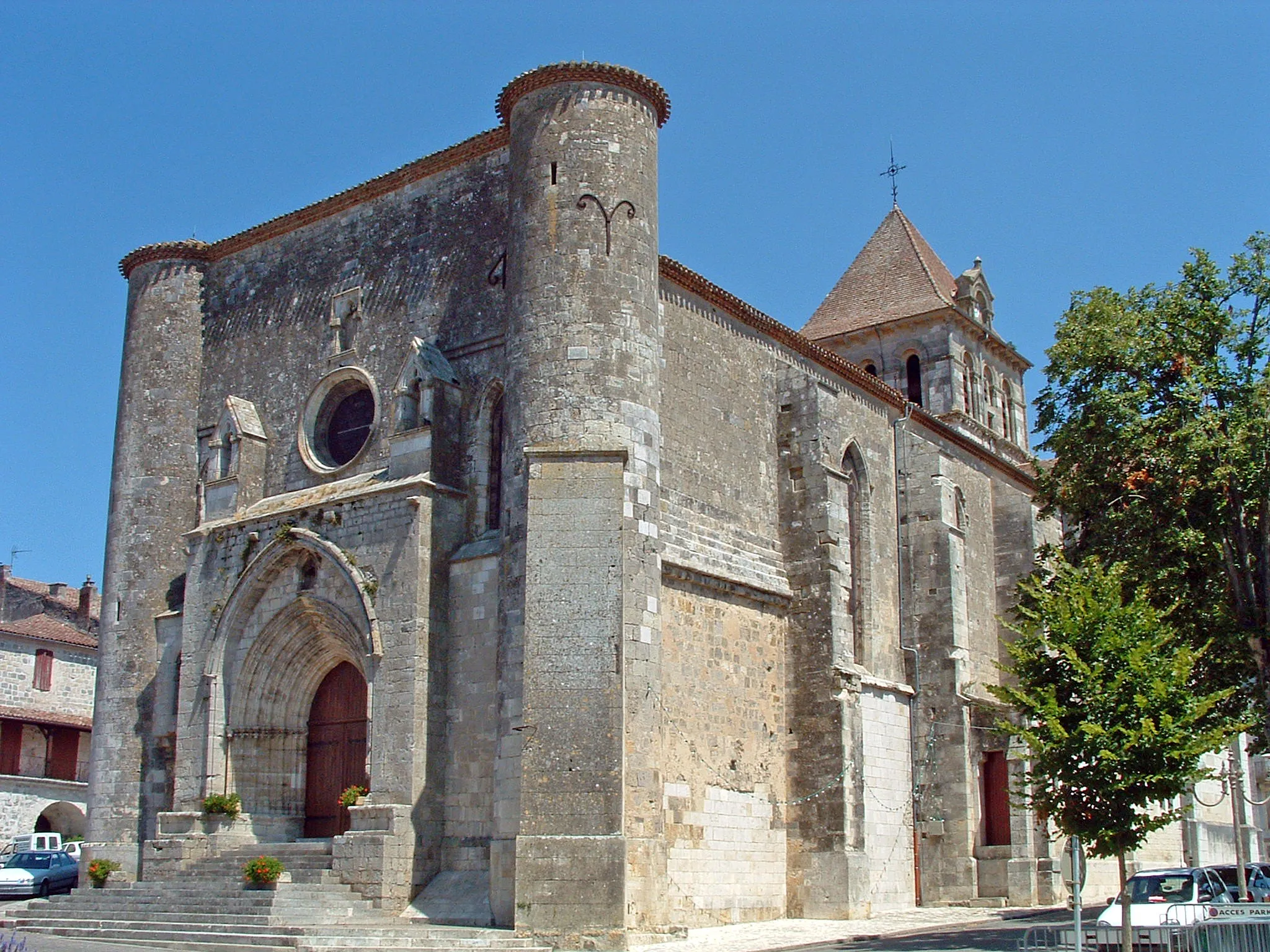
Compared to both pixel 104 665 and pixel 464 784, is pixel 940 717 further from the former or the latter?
pixel 104 665

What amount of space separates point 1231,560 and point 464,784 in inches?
445

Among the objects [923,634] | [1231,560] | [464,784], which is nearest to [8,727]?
[464,784]

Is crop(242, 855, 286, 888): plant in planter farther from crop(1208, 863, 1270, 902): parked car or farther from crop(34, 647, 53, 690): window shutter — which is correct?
crop(34, 647, 53, 690): window shutter

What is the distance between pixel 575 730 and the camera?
16.6 meters

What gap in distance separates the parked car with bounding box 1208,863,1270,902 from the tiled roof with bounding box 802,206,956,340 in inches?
754

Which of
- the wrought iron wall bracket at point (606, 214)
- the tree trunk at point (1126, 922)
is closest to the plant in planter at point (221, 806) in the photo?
the wrought iron wall bracket at point (606, 214)

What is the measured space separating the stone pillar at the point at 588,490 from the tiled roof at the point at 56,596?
2677cm

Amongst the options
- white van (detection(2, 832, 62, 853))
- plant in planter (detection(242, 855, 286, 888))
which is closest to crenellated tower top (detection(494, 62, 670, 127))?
plant in planter (detection(242, 855, 286, 888))

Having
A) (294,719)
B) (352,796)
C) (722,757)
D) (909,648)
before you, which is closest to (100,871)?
(294,719)

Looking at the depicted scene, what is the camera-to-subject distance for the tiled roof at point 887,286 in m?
36.2

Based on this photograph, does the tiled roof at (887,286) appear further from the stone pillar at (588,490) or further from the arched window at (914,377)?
the stone pillar at (588,490)

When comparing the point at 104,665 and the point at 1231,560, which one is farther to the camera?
the point at 104,665

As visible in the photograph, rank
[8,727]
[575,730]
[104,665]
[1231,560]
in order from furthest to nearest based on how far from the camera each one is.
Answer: [8,727] → [104,665] → [1231,560] → [575,730]

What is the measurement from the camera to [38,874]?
24.8 m
